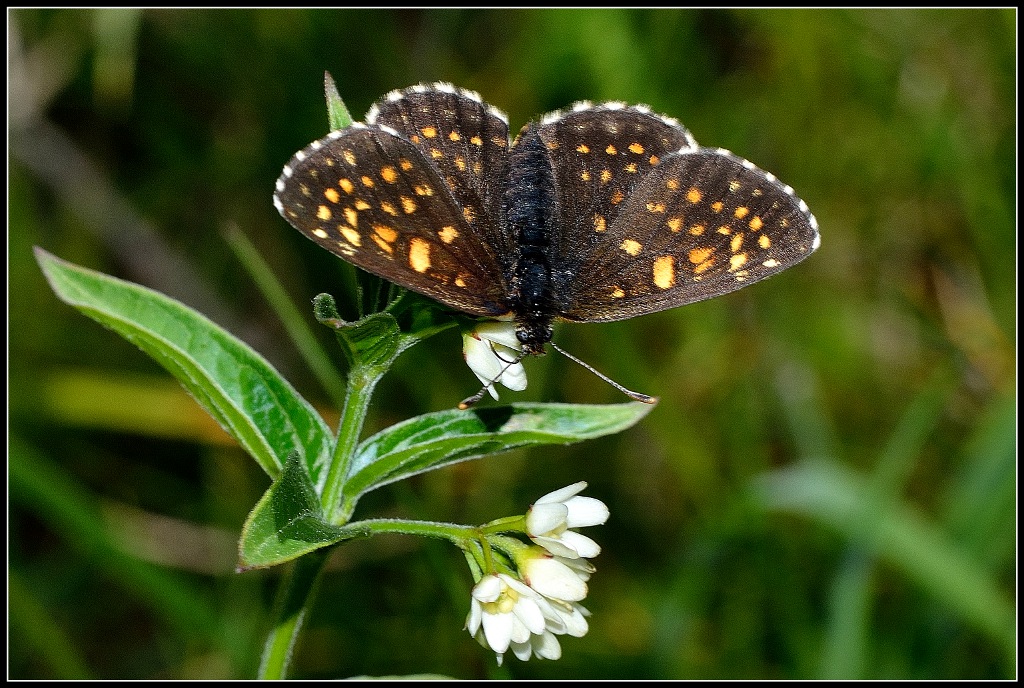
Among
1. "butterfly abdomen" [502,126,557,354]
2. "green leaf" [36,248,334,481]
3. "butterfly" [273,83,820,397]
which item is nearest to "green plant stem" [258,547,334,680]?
"green leaf" [36,248,334,481]

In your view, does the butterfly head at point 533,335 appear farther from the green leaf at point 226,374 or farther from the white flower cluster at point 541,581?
the green leaf at point 226,374

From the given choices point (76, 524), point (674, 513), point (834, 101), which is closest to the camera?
point (76, 524)

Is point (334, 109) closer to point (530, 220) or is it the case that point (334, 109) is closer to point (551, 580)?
point (530, 220)

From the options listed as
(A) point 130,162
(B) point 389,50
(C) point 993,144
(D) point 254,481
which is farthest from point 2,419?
(C) point 993,144

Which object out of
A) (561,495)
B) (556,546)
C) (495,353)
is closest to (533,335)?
(495,353)

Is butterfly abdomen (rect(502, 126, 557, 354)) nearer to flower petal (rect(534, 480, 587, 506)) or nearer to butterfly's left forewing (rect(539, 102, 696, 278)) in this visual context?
butterfly's left forewing (rect(539, 102, 696, 278))

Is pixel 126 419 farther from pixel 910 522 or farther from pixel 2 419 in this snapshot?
pixel 910 522
